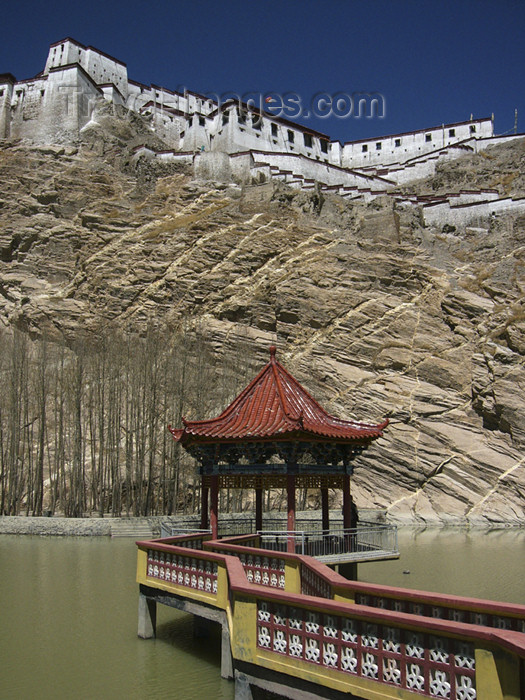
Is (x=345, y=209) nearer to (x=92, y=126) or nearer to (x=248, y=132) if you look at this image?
(x=248, y=132)

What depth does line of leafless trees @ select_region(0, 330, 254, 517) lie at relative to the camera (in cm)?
2794

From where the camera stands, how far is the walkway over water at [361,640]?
4.51 metres

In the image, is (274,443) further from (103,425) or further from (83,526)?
(103,425)

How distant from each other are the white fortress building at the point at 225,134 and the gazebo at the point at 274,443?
111ft

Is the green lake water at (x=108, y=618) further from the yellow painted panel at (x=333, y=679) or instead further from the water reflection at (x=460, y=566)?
the yellow painted panel at (x=333, y=679)

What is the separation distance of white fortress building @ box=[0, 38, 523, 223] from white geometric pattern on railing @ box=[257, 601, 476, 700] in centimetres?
4081

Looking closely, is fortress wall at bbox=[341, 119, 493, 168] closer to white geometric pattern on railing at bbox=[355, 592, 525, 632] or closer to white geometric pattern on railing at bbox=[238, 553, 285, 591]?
white geometric pattern on railing at bbox=[238, 553, 285, 591]

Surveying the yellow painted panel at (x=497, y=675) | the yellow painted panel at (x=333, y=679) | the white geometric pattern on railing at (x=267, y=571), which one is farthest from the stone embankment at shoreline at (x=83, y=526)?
the yellow painted panel at (x=497, y=675)

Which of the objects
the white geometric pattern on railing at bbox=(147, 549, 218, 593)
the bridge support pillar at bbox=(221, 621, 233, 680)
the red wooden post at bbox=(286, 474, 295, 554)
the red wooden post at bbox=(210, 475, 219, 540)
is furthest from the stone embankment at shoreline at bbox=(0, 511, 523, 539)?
the bridge support pillar at bbox=(221, 621, 233, 680)

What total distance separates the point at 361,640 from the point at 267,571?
3802 mm

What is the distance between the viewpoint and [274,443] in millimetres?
11539

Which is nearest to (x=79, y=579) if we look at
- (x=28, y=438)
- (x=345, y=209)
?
(x=28, y=438)

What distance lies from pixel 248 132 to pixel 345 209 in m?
15.6

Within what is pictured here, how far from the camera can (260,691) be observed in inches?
265
